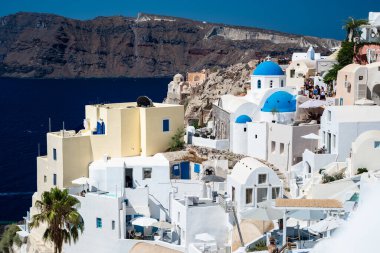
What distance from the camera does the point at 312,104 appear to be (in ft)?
139

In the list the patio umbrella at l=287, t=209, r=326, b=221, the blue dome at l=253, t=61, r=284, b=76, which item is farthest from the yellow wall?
the patio umbrella at l=287, t=209, r=326, b=221

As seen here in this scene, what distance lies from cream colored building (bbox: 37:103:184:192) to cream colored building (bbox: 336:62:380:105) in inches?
442

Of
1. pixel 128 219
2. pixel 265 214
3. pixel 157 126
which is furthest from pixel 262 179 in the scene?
pixel 157 126

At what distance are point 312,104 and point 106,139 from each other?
1368cm

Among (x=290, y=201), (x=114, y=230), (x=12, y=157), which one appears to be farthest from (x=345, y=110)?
(x=12, y=157)

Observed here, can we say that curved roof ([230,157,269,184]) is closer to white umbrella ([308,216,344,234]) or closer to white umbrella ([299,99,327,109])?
white umbrella ([308,216,344,234])

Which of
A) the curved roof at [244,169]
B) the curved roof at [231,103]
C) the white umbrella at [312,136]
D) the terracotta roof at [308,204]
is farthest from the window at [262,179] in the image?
the curved roof at [231,103]

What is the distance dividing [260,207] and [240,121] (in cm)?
1499

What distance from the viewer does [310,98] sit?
45375mm

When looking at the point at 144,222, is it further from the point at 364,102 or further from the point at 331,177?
the point at 364,102

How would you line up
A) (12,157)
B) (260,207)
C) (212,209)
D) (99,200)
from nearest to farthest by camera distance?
(260,207), (212,209), (99,200), (12,157)

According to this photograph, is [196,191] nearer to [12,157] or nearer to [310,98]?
[310,98]

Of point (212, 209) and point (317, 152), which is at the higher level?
point (317, 152)

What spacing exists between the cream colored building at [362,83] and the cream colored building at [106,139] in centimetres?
1123
